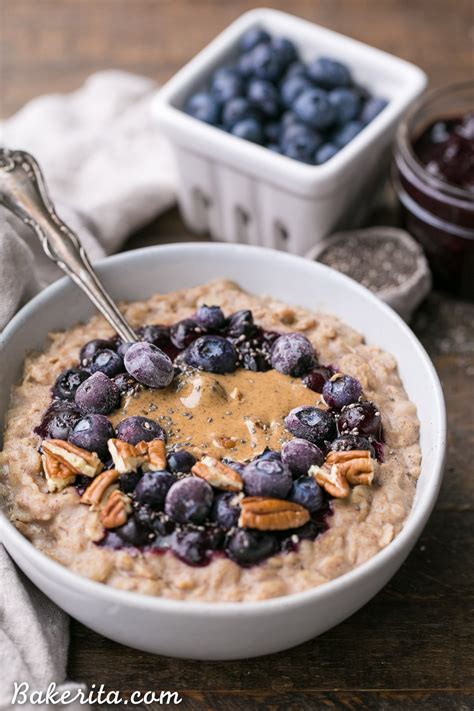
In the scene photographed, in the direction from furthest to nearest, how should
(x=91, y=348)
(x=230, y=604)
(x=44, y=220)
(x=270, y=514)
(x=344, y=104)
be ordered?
(x=344, y=104)
(x=44, y=220)
(x=91, y=348)
(x=270, y=514)
(x=230, y=604)

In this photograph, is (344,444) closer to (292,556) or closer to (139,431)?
(292,556)

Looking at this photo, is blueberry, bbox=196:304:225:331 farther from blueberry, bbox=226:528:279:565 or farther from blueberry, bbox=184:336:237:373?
blueberry, bbox=226:528:279:565

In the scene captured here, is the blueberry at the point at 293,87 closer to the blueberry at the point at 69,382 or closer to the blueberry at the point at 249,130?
the blueberry at the point at 249,130

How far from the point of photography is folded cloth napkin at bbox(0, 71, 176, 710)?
2.95 m

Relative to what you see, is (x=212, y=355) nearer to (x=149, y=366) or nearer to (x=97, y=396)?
(x=149, y=366)

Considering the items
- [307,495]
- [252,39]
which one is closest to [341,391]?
[307,495]

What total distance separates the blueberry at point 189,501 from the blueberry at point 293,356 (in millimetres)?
524

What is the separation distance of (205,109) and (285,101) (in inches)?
13.1

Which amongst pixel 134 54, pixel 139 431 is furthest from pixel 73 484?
pixel 134 54

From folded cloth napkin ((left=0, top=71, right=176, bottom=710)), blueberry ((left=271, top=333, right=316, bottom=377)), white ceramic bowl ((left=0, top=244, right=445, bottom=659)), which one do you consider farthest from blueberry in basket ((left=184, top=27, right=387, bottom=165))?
blueberry ((left=271, top=333, right=316, bottom=377))

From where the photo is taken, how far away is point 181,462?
2.34 m

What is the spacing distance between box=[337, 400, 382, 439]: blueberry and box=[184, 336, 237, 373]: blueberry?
36cm

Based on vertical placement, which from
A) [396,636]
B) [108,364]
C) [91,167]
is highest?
[108,364]

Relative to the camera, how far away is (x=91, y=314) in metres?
2.97
